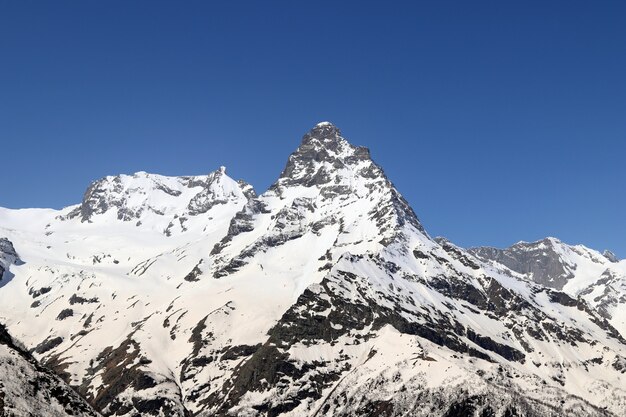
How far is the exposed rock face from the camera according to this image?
83562 mm

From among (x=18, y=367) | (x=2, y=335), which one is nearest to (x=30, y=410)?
(x=18, y=367)

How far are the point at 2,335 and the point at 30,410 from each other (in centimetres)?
1914

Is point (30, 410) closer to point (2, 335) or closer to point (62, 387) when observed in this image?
point (62, 387)

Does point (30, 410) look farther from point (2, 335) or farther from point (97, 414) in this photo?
point (2, 335)

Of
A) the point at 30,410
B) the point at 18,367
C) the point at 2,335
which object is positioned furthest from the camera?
the point at 2,335

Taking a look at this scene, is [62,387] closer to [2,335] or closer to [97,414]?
[97,414]

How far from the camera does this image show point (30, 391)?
87.6 m

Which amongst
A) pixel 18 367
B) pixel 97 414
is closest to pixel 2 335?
pixel 18 367

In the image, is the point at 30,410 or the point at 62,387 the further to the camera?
the point at 62,387

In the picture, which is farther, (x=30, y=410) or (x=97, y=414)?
(x=97, y=414)

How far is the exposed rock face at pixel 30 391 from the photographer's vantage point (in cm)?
8356

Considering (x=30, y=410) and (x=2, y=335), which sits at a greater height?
(x=2, y=335)

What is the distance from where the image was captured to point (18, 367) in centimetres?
9044

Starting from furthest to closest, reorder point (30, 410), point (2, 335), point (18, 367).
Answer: point (2, 335), point (18, 367), point (30, 410)
